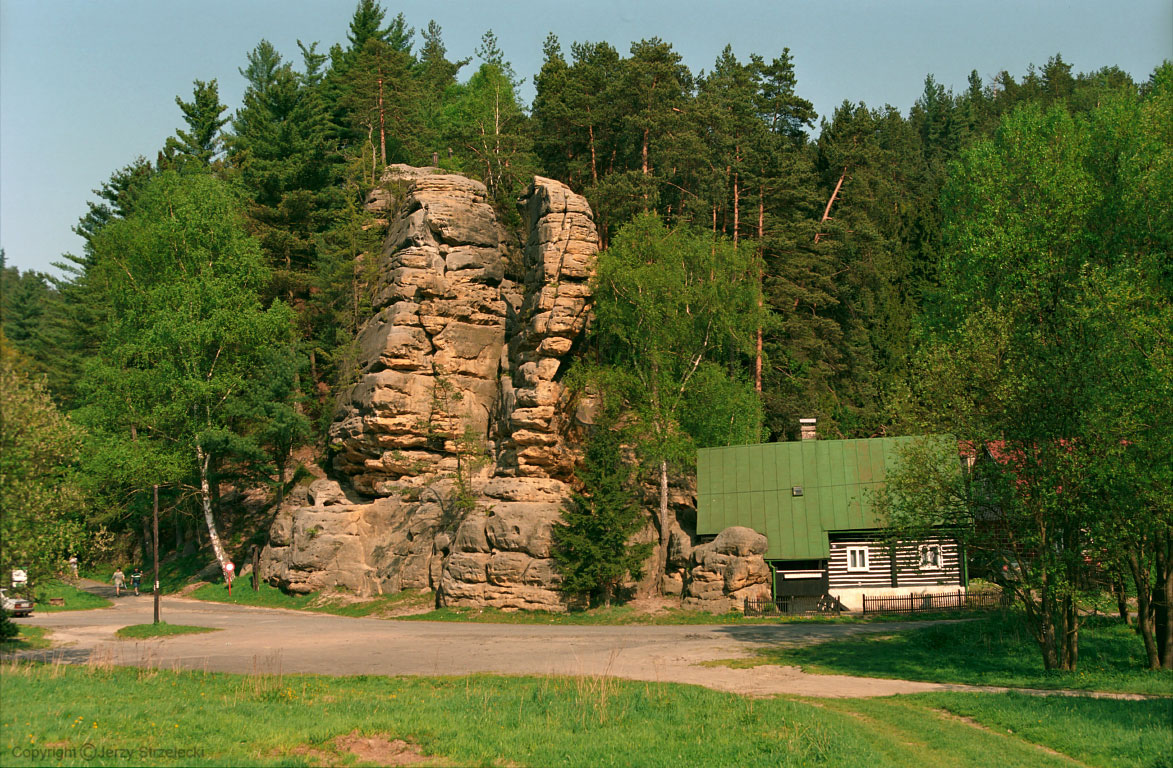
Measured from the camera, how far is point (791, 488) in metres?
37.5

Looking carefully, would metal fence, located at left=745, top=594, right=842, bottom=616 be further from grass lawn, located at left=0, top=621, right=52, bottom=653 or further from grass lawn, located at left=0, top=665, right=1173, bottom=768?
grass lawn, located at left=0, top=621, right=52, bottom=653

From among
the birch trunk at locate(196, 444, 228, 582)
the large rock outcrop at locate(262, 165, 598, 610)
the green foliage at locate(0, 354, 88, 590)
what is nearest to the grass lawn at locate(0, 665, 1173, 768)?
the green foliage at locate(0, 354, 88, 590)

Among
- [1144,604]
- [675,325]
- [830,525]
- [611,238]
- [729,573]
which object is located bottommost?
[729,573]

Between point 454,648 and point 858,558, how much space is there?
60.6ft

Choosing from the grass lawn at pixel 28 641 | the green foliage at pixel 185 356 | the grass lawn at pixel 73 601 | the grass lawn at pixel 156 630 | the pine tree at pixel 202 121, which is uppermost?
the pine tree at pixel 202 121

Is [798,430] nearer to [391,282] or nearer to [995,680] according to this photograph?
[391,282]

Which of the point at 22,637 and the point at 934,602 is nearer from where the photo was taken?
the point at 22,637

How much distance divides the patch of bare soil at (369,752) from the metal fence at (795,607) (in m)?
22.7

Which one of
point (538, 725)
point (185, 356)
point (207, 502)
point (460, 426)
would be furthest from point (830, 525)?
point (185, 356)

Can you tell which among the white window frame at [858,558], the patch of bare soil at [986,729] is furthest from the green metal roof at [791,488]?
the patch of bare soil at [986,729]

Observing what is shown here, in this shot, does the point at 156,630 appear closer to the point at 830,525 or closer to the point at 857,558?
the point at 830,525

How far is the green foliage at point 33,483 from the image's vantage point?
59.8ft

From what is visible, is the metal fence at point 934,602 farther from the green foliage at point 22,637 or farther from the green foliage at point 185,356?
the green foliage at point 185,356

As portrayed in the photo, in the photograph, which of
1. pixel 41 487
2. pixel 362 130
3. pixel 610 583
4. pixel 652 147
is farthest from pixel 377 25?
pixel 41 487
